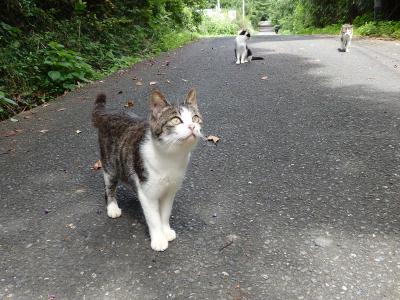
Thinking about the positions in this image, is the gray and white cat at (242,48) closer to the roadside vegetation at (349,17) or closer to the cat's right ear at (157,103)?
the roadside vegetation at (349,17)

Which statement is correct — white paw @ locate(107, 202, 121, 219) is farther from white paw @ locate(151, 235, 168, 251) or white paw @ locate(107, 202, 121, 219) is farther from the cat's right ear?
the cat's right ear

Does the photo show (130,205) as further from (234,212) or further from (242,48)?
(242,48)

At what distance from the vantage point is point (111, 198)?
9.84ft

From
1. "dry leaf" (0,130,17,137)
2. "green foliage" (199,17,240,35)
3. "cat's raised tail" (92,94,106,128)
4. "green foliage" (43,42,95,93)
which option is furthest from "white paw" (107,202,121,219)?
"green foliage" (199,17,240,35)

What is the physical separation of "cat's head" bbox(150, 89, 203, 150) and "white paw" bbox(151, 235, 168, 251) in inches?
25.7

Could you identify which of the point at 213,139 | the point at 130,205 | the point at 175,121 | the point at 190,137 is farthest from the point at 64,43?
the point at 190,137

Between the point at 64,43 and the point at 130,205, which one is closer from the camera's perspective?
the point at 130,205

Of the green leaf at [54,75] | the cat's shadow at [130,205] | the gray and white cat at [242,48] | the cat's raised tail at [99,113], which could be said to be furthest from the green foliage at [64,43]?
the cat's shadow at [130,205]

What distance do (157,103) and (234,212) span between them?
1095mm

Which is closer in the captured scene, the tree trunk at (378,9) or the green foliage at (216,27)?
the tree trunk at (378,9)

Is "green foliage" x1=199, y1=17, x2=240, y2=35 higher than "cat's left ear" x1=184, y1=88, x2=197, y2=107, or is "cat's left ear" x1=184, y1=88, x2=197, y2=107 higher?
"cat's left ear" x1=184, y1=88, x2=197, y2=107

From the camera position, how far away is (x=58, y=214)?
9.93 feet

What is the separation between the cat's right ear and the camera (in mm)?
2346

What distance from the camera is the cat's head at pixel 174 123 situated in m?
2.18
